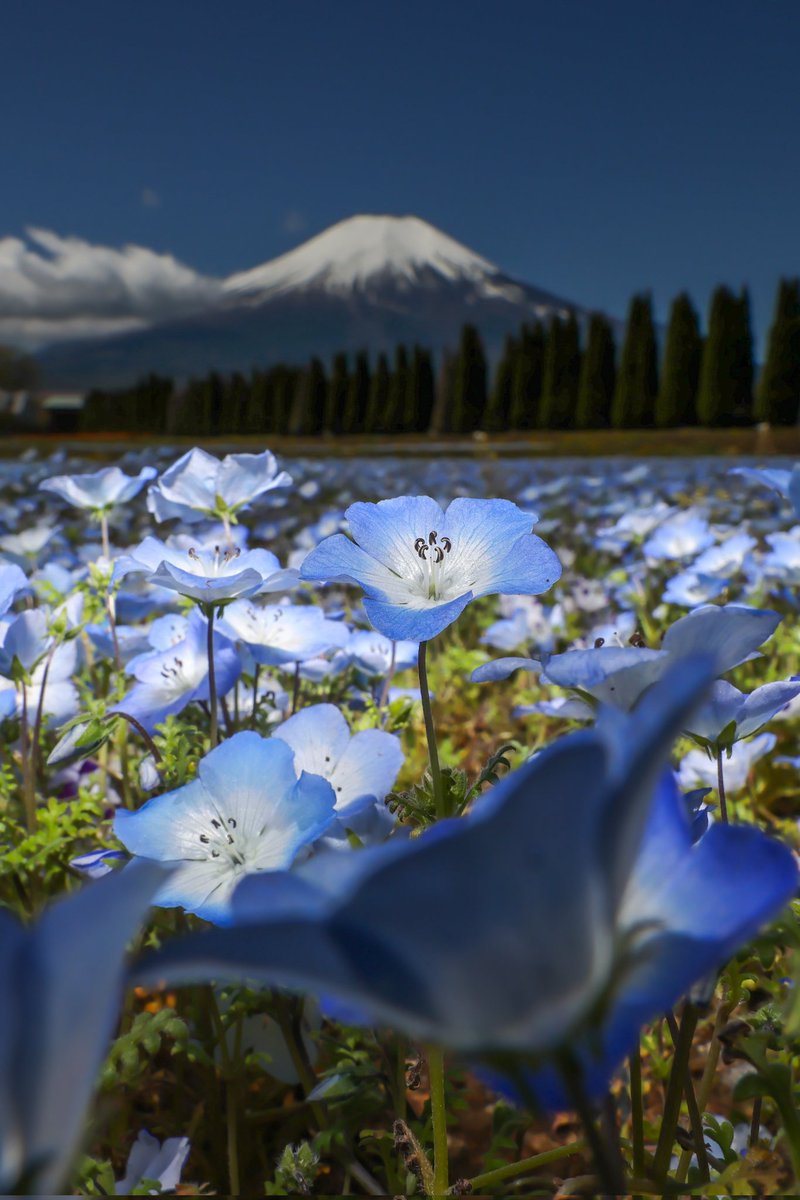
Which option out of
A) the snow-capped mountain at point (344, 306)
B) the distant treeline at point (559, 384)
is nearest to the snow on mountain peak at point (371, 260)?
the snow-capped mountain at point (344, 306)

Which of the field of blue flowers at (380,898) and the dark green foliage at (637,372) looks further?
the dark green foliage at (637,372)

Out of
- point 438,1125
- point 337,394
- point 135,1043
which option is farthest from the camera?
point 337,394

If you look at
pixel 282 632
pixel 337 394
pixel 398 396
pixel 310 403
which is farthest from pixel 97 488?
pixel 310 403

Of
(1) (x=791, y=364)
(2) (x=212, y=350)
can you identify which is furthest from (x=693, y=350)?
(2) (x=212, y=350)

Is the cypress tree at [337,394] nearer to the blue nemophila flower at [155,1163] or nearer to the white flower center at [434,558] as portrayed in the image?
the blue nemophila flower at [155,1163]

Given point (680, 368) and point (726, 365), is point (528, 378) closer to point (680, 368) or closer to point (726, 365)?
point (680, 368)

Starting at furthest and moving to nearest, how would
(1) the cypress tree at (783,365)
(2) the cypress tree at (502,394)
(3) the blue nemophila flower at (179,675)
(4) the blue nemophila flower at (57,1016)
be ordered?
(2) the cypress tree at (502,394) < (1) the cypress tree at (783,365) < (3) the blue nemophila flower at (179,675) < (4) the blue nemophila flower at (57,1016)

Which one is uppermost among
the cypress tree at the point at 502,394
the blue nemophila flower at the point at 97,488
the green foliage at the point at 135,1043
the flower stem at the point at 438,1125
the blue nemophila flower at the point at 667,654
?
the cypress tree at the point at 502,394
